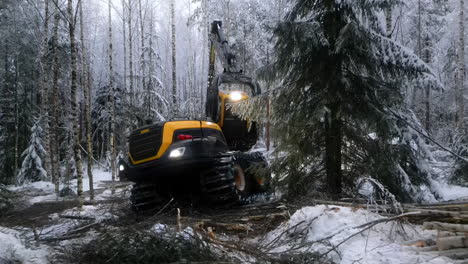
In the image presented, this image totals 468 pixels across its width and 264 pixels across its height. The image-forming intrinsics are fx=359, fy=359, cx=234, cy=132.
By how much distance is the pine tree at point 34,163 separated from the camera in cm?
1756

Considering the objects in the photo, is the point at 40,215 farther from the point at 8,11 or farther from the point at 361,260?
the point at 8,11

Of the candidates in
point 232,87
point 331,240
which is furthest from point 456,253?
point 232,87

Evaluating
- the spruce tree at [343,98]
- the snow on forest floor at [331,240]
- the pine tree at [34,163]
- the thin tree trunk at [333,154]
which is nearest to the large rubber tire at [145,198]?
the snow on forest floor at [331,240]

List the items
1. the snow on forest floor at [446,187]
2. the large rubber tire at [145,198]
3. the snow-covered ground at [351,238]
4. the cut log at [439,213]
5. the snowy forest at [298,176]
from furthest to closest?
the snow on forest floor at [446,187] < the large rubber tire at [145,198] < the snowy forest at [298,176] < the cut log at [439,213] < the snow-covered ground at [351,238]

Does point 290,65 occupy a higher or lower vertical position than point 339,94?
higher

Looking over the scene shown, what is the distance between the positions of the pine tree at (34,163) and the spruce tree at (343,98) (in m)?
14.9

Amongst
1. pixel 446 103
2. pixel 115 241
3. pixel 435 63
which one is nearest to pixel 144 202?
pixel 115 241

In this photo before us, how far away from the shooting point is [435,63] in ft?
79.7

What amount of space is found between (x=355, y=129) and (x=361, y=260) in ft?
12.9

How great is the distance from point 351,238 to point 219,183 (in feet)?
11.6

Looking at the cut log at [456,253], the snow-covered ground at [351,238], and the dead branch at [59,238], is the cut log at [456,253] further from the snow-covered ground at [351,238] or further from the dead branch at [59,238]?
the dead branch at [59,238]

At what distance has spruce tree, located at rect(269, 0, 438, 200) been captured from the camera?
638 centimetres

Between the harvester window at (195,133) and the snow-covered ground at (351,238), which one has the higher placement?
the harvester window at (195,133)

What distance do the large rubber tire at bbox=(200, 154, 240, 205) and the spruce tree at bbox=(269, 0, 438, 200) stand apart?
1.07 meters
